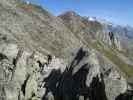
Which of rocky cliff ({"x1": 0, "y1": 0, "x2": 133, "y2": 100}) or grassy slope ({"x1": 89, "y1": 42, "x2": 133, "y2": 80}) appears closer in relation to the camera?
rocky cliff ({"x1": 0, "y1": 0, "x2": 133, "y2": 100})

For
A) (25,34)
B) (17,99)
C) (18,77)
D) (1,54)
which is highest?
(25,34)

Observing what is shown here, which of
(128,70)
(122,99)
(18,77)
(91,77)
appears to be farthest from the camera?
(128,70)

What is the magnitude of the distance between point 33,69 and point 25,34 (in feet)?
52.9

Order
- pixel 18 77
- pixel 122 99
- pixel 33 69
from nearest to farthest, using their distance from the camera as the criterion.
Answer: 1. pixel 122 99
2. pixel 18 77
3. pixel 33 69

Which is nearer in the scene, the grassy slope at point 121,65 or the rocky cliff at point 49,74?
the rocky cliff at point 49,74

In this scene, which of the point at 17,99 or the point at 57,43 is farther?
the point at 57,43

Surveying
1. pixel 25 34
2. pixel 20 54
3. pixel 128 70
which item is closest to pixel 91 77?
pixel 20 54

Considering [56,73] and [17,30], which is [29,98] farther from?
[17,30]

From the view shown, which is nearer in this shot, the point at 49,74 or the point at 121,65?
the point at 49,74

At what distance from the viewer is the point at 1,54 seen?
57.4 metres

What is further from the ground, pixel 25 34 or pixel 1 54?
pixel 25 34

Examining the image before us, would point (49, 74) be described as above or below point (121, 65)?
below

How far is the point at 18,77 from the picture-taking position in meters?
54.9

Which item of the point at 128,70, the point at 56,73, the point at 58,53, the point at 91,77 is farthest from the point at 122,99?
the point at 128,70
